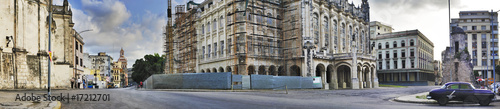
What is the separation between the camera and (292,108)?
14.2 m

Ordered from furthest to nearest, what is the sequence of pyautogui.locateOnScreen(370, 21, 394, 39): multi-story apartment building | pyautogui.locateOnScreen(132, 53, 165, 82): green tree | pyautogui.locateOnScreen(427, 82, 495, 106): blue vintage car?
1. pyautogui.locateOnScreen(370, 21, 394, 39): multi-story apartment building
2. pyautogui.locateOnScreen(132, 53, 165, 82): green tree
3. pyautogui.locateOnScreen(427, 82, 495, 106): blue vintage car

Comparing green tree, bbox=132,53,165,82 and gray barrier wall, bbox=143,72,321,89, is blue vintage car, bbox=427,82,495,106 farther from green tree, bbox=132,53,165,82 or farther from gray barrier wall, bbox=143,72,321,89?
green tree, bbox=132,53,165,82

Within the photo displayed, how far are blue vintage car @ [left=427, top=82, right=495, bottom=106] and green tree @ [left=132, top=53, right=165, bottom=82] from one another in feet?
232

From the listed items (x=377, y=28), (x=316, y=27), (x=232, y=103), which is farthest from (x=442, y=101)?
(x=377, y=28)

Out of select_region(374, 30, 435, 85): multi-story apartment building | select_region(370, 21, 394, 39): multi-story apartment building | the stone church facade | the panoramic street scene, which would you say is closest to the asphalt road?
the panoramic street scene

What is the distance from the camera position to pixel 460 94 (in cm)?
1802

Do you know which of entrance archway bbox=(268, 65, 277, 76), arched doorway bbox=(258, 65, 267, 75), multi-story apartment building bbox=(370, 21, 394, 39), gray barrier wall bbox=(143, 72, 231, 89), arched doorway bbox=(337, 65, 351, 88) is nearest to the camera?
gray barrier wall bbox=(143, 72, 231, 89)

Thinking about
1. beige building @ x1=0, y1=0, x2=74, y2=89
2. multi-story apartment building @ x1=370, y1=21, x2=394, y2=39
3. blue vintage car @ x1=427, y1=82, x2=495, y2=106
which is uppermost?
multi-story apartment building @ x1=370, y1=21, x2=394, y2=39

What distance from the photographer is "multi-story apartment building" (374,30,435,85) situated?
79.1 meters

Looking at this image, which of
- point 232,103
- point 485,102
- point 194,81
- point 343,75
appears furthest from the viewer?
point 343,75

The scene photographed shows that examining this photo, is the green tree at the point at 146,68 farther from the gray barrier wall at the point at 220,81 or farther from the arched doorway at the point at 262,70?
the gray barrier wall at the point at 220,81

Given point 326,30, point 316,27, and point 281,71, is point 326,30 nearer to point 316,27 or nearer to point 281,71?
point 316,27

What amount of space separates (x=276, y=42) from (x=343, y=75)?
12.1 m

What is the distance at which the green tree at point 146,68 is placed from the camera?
84.2 metres
